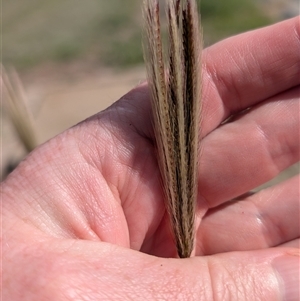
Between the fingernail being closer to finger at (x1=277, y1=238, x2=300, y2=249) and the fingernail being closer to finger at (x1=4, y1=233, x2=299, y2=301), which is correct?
finger at (x1=4, y1=233, x2=299, y2=301)

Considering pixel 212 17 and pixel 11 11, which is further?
pixel 11 11

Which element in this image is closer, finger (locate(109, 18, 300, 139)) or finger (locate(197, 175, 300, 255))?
finger (locate(109, 18, 300, 139))

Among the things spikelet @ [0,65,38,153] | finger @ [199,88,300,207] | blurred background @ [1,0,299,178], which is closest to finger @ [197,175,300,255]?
finger @ [199,88,300,207]

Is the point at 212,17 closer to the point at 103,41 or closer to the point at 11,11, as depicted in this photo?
the point at 103,41

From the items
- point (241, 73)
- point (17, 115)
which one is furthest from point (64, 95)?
point (241, 73)

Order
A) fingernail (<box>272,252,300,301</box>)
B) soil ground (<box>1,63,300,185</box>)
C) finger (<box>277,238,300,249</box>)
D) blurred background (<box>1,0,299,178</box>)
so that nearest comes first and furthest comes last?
fingernail (<box>272,252,300,301</box>) → finger (<box>277,238,300,249</box>) → soil ground (<box>1,63,300,185</box>) → blurred background (<box>1,0,299,178</box>)

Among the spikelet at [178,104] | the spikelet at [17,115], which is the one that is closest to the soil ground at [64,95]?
the spikelet at [17,115]

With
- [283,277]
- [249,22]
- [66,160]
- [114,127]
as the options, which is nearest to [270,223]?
[283,277]
